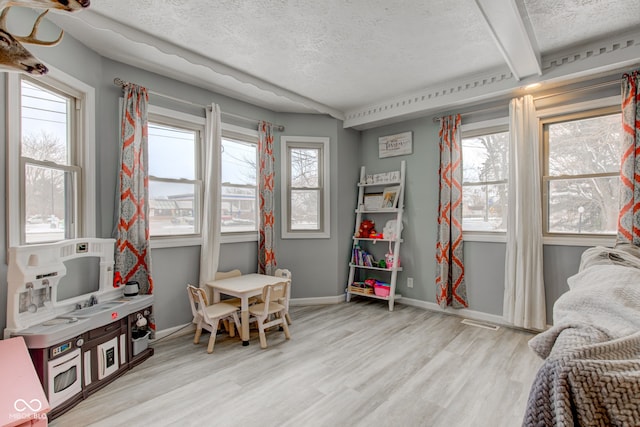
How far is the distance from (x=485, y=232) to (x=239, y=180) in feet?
9.65

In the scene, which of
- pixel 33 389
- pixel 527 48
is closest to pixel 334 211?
pixel 527 48

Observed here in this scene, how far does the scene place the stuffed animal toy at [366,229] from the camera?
14.3 ft

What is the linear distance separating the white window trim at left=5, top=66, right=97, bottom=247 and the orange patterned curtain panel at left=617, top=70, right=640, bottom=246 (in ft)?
14.6

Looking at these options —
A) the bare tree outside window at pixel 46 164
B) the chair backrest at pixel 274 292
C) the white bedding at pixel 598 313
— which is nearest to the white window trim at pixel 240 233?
the chair backrest at pixel 274 292

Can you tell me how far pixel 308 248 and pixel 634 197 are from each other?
329 centimetres

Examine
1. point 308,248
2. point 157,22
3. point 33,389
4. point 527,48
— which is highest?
point 157,22

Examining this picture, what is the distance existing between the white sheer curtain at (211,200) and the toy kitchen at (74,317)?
67 cm

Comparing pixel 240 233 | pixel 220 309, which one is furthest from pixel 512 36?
pixel 220 309

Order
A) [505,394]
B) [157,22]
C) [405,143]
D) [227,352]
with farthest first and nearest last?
[405,143] < [227,352] < [157,22] < [505,394]

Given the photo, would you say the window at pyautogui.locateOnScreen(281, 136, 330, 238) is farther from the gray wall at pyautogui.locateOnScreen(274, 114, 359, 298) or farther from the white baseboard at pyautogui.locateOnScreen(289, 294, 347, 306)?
the white baseboard at pyautogui.locateOnScreen(289, 294, 347, 306)

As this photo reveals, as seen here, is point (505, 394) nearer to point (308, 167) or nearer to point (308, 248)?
point (308, 248)

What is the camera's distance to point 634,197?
2.61 meters

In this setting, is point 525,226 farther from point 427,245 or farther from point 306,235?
point 306,235

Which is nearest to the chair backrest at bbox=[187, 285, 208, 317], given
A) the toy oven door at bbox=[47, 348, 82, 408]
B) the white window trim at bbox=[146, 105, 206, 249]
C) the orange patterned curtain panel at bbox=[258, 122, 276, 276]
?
the white window trim at bbox=[146, 105, 206, 249]
